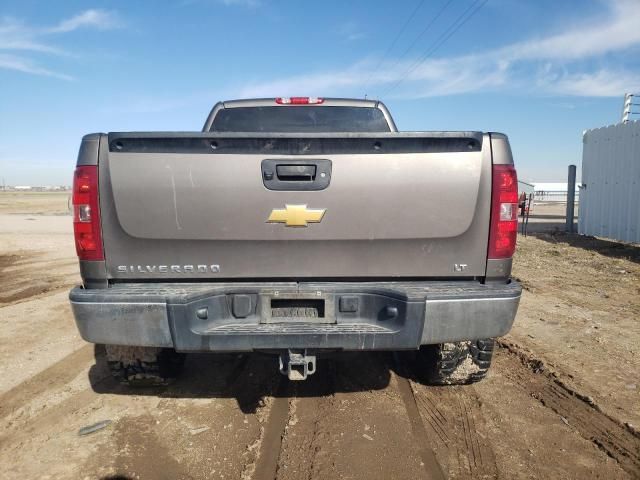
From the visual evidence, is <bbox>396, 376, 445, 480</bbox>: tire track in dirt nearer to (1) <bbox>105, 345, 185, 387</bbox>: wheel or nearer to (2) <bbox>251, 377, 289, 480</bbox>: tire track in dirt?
(2) <bbox>251, 377, 289, 480</bbox>: tire track in dirt

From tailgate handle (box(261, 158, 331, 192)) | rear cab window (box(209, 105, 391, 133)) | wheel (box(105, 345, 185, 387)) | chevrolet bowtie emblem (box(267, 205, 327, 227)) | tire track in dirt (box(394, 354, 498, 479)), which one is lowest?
tire track in dirt (box(394, 354, 498, 479))

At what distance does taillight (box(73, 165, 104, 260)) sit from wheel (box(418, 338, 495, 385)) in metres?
2.31

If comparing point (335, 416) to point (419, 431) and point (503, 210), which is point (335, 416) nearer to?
point (419, 431)

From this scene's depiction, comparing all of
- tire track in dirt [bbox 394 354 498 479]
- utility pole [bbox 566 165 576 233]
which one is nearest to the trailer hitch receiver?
tire track in dirt [bbox 394 354 498 479]

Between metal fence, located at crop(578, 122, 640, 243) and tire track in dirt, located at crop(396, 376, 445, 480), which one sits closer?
tire track in dirt, located at crop(396, 376, 445, 480)

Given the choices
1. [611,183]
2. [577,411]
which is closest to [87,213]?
[577,411]

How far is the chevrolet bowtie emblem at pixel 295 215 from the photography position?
2.65 meters

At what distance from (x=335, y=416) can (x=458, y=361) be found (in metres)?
0.96

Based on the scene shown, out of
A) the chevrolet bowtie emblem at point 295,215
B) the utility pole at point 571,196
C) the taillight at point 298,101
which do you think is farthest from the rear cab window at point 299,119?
the utility pole at point 571,196

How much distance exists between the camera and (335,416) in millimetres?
3189

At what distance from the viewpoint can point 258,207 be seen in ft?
8.68

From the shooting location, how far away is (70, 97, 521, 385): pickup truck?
102 inches

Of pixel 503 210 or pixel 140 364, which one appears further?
pixel 140 364

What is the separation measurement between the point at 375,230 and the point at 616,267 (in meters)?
7.85
